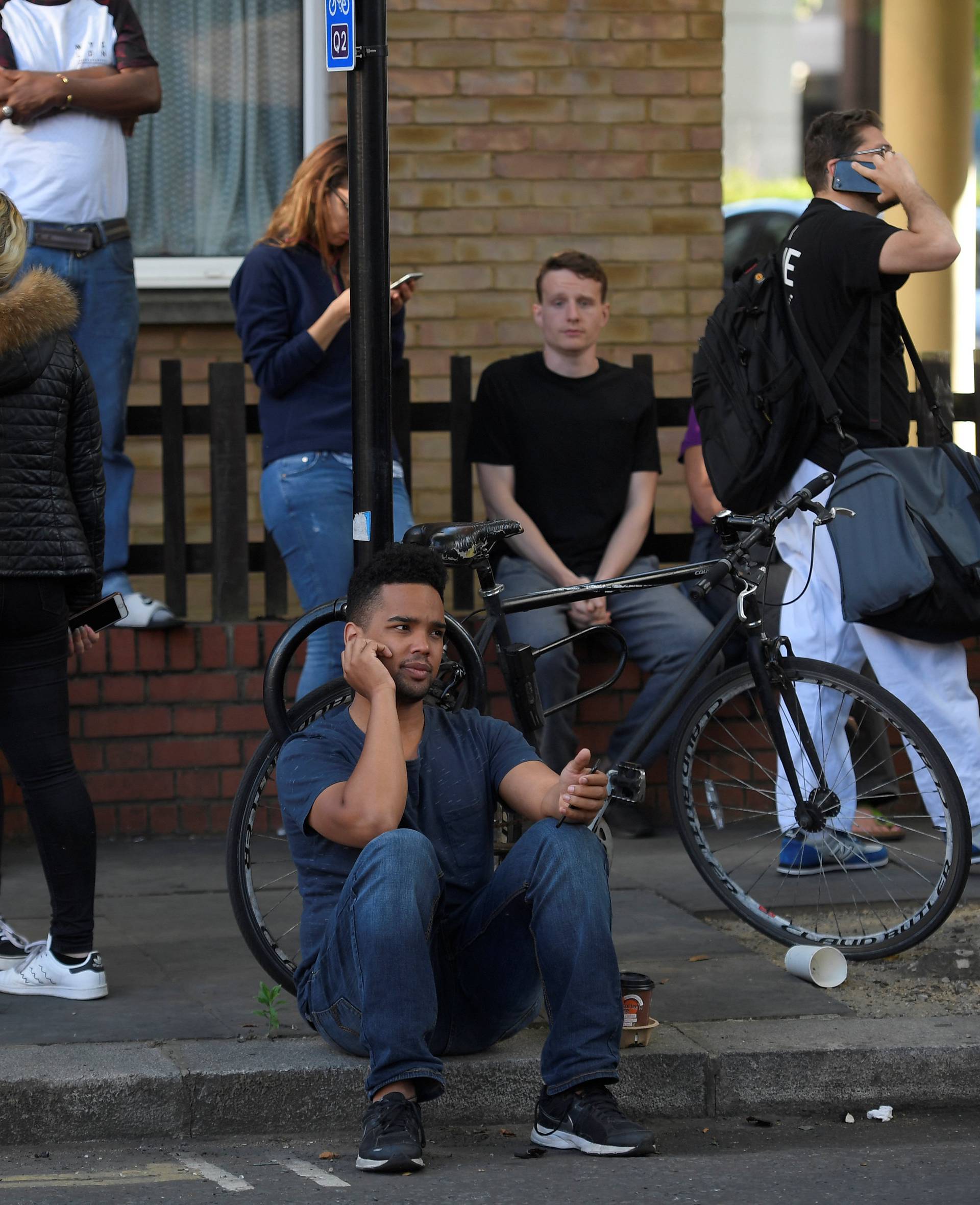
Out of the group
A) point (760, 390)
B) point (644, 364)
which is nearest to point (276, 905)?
point (760, 390)

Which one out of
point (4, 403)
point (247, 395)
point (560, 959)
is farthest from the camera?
point (247, 395)

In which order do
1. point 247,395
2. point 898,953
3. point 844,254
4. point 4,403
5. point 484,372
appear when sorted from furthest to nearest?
point 247,395
point 484,372
point 844,254
point 898,953
point 4,403

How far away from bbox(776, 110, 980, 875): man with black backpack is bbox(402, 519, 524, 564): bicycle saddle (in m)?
1.02

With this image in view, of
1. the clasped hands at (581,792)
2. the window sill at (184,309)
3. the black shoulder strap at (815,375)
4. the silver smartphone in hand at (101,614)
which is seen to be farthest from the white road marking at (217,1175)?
the window sill at (184,309)

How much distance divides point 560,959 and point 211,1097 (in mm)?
851

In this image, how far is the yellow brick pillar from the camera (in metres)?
9.51

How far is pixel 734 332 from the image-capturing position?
566cm

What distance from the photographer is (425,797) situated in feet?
13.8

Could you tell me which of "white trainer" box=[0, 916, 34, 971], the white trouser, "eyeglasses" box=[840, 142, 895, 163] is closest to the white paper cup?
the white trouser

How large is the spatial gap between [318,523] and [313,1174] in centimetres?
265

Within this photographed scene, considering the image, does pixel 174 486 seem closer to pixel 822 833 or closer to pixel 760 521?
pixel 760 521

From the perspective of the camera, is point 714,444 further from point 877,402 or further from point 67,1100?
point 67,1100

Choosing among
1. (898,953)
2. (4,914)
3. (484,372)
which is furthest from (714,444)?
(4,914)

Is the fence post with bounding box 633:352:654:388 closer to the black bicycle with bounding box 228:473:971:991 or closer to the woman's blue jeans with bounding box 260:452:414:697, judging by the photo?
the woman's blue jeans with bounding box 260:452:414:697
